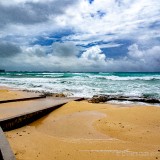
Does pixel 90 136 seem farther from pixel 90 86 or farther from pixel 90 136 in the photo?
pixel 90 86

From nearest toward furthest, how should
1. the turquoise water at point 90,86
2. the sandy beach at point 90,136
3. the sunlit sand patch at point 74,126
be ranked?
the sandy beach at point 90,136 → the sunlit sand patch at point 74,126 → the turquoise water at point 90,86

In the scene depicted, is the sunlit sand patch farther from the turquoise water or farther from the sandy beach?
the turquoise water

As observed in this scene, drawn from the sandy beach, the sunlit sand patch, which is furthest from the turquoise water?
the sandy beach

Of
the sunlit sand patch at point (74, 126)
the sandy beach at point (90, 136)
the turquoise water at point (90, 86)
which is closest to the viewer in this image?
the sandy beach at point (90, 136)

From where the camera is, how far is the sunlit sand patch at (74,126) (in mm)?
5137

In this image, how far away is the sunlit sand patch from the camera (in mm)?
5137

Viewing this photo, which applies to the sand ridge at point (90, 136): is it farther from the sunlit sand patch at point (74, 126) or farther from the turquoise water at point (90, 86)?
the turquoise water at point (90, 86)

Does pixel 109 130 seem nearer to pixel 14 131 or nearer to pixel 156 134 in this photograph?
pixel 156 134

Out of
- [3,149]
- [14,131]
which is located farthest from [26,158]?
[14,131]

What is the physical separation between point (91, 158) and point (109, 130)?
6.17ft

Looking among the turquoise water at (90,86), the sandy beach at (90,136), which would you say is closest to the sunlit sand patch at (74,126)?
the sandy beach at (90,136)

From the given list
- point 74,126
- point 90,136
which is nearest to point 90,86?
point 74,126

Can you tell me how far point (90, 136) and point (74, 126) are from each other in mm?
943

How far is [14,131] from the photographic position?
528cm
